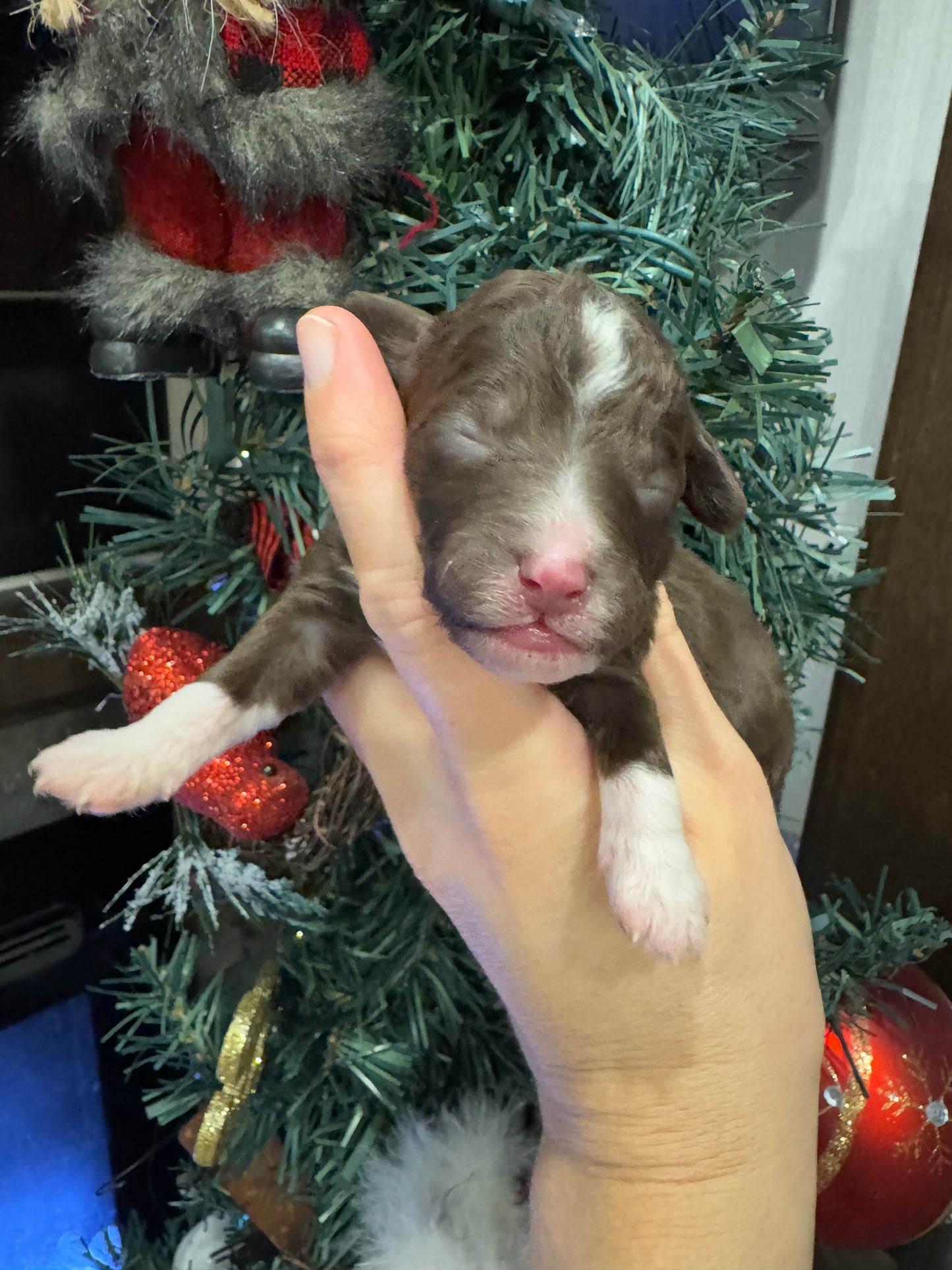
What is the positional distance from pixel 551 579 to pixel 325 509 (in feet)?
2.02

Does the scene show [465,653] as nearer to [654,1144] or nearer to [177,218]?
[654,1144]

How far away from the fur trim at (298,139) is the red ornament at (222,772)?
0.72m

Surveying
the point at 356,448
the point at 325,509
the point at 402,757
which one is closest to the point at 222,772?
the point at 402,757

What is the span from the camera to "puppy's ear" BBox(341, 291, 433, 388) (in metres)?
1.34

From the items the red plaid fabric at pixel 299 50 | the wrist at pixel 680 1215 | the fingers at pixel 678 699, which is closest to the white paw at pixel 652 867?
the fingers at pixel 678 699

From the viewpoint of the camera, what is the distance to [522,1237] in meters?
1.57

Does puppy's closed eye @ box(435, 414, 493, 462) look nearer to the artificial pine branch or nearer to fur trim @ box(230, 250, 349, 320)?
fur trim @ box(230, 250, 349, 320)

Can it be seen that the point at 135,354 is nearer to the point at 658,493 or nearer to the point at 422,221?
the point at 422,221

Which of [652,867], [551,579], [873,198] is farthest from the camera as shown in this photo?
[873,198]

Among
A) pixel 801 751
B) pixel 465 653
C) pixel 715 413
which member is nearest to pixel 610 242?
pixel 715 413

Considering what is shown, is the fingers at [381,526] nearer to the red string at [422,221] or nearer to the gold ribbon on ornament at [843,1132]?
the red string at [422,221]

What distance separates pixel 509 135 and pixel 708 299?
0.43 meters

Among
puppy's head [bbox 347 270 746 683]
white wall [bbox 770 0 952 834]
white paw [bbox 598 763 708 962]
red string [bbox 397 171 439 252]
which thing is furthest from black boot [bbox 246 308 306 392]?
white wall [bbox 770 0 952 834]

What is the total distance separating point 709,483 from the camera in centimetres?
137
